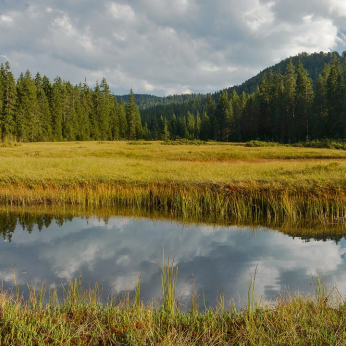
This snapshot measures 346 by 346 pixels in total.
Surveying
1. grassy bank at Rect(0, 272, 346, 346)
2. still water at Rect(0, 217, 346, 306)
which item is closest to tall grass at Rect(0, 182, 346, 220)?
still water at Rect(0, 217, 346, 306)

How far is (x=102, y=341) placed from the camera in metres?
4.43

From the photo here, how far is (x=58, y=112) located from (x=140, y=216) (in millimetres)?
69291

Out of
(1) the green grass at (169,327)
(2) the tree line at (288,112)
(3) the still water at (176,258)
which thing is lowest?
(3) the still water at (176,258)

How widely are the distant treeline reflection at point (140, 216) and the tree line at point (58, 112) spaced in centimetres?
5232

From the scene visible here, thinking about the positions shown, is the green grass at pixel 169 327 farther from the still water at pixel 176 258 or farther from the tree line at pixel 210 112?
the tree line at pixel 210 112

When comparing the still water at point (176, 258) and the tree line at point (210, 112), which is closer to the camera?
the still water at point (176, 258)

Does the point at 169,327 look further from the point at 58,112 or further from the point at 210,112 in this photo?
the point at 210,112

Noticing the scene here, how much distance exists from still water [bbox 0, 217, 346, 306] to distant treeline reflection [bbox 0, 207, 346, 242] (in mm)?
382

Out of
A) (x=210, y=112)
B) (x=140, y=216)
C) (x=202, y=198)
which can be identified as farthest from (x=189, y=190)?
(x=210, y=112)

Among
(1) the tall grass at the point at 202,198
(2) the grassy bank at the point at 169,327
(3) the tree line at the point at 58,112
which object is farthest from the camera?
(3) the tree line at the point at 58,112

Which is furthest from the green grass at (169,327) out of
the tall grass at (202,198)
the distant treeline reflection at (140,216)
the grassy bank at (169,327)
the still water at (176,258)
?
the tall grass at (202,198)

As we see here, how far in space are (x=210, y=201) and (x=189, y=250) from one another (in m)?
5.04

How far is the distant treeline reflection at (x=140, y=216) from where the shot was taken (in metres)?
11.8

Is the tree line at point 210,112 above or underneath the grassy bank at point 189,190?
above
